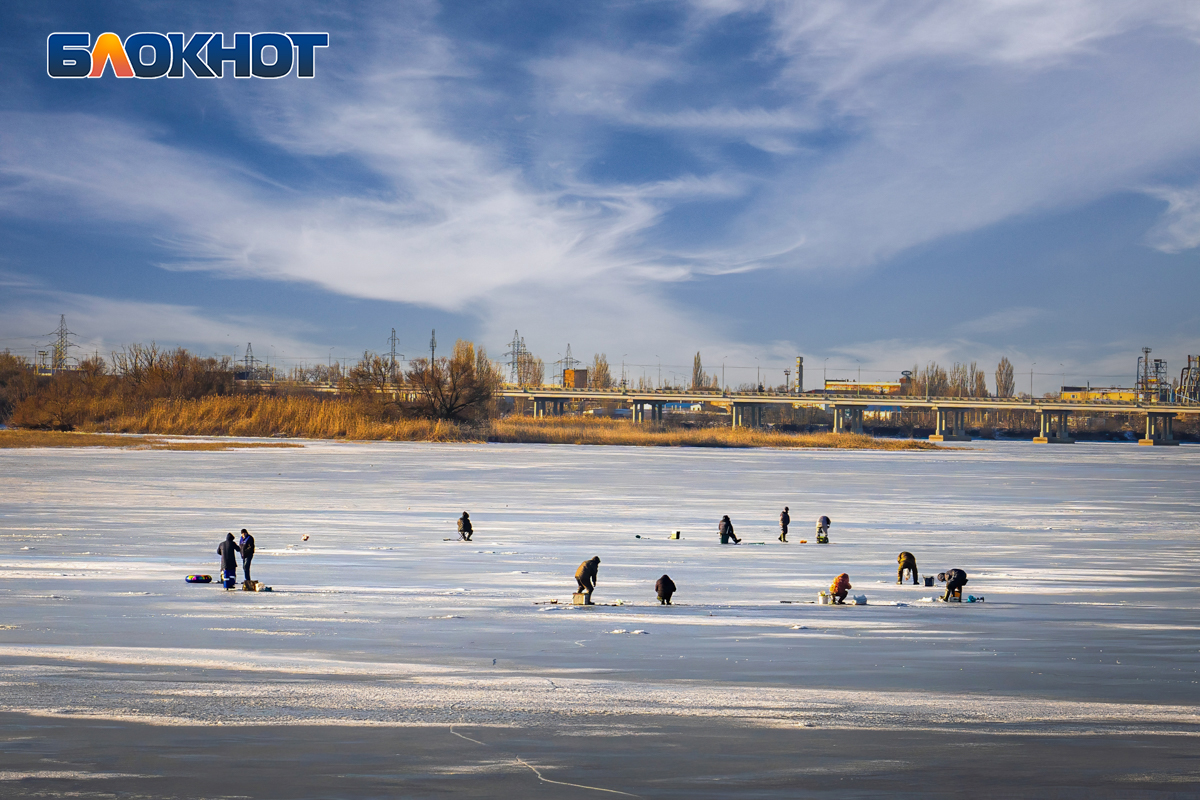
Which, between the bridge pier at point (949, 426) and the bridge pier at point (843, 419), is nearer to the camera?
the bridge pier at point (949, 426)

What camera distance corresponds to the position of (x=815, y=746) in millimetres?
7035

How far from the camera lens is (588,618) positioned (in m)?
11.5

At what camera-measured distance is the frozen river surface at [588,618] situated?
26.3ft

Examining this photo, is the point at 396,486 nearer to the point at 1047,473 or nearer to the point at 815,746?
the point at 815,746

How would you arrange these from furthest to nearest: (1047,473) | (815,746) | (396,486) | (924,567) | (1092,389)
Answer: (1092,389)
(1047,473)
(396,486)
(924,567)
(815,746)

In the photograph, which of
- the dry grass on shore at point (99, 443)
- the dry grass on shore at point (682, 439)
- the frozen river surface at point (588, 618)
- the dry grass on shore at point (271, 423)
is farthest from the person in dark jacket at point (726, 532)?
the dry grass on shore at point (682, 439)

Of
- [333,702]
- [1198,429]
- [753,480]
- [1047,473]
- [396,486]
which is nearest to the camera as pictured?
[333,702]

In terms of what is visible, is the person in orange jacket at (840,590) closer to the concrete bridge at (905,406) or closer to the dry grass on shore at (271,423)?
the dry grass on shore at (271,423)

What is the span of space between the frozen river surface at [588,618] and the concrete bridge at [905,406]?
4077 inches

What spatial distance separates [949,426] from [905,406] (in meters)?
10.6

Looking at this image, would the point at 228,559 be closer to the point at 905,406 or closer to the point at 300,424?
the point at 300,424

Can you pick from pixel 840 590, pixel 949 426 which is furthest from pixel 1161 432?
pixel 840 590

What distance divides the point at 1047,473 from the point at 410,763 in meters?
44.6

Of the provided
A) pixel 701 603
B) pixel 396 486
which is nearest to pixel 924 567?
pixel 701 603
